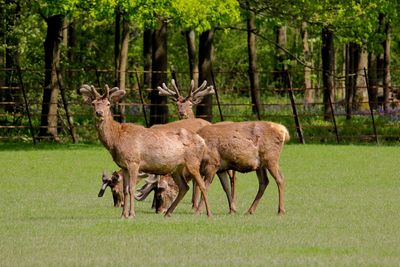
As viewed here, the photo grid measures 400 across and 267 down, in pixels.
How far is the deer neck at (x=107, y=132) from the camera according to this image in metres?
17.4

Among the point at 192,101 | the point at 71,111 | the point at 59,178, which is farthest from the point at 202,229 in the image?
the point at 71,111

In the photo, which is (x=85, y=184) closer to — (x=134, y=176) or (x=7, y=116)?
(x=134, y=176)

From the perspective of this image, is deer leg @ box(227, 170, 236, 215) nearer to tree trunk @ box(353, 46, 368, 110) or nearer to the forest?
the forest

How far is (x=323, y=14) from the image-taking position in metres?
39.1

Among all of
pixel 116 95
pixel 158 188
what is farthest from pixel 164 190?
pixel 116 95

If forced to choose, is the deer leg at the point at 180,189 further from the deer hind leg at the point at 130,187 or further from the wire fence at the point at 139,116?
the wire fence at the point at 139,116

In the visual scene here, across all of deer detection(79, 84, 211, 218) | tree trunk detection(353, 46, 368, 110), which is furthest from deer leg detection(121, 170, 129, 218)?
tree trunk detection(353, 46, 368, 110)

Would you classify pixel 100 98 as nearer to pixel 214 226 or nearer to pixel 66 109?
pixel 214 226

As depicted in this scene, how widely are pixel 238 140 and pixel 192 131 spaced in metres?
0.70

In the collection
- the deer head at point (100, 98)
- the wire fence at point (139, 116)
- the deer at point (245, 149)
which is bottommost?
the wire fence at point (139, 116)

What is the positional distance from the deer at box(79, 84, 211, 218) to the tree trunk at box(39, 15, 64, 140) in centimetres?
1958

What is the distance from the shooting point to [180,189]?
58.7 ft

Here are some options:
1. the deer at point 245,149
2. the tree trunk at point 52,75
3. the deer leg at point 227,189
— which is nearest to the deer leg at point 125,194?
the deer at point 245,149

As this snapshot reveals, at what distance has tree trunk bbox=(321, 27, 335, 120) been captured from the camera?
130 feet
